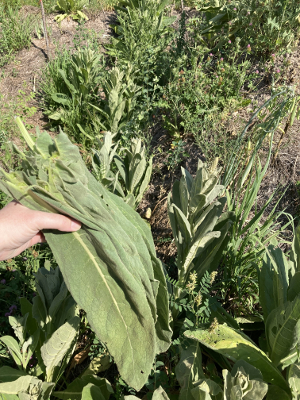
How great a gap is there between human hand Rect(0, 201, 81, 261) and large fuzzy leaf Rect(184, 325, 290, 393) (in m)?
0.90

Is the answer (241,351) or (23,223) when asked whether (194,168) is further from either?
(23,223)

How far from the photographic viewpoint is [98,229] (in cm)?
119

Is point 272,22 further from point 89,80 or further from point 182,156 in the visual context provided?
point 89,80

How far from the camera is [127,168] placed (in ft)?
9.77

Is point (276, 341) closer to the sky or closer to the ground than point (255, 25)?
closer to the ground

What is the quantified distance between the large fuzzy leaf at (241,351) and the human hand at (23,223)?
895 millimetres

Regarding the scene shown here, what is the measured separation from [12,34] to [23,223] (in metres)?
5.61

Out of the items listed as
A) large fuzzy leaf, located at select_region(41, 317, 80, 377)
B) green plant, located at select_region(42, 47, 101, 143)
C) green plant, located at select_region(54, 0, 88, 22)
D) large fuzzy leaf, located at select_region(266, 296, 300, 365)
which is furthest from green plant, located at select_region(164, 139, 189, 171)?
green plant, located at select_region(54, 0, 88, 22)

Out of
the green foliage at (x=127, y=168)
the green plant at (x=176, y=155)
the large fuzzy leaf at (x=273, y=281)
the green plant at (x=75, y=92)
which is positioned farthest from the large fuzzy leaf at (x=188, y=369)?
the green plant at (x=75, y=92)

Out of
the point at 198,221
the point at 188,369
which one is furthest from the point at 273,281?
the point at 188,369

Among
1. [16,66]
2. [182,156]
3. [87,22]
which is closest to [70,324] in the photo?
[182,156]

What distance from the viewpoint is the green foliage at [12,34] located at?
545 cm

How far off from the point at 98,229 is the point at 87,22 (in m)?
6.50

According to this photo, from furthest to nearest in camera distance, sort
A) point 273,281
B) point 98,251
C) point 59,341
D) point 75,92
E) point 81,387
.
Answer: point 75,92 < point 273,281 < point 81,387 < point 59,341 < point 98,251
